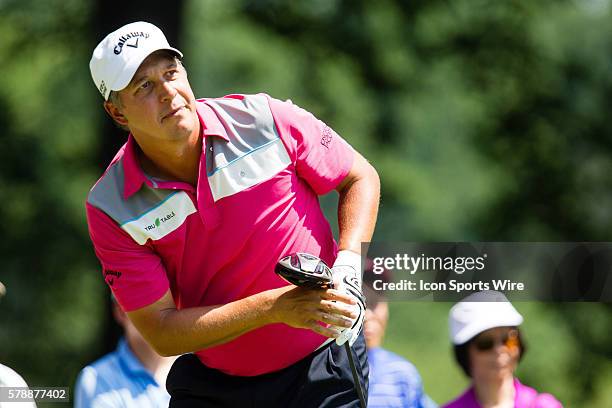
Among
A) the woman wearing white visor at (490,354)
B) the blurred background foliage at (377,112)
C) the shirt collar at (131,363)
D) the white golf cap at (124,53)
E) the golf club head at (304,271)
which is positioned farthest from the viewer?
the blurred background foliage at (377,112)

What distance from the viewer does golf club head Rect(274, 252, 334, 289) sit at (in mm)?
3473

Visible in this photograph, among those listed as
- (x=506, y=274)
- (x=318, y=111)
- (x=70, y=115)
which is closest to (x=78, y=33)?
(x=70, y=115)

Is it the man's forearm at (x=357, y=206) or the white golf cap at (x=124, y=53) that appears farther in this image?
the man's forearm at (x=357, y=206)

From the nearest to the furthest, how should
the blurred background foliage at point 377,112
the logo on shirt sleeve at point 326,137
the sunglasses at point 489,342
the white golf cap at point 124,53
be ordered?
the white golf cap at point 124,53 < the logo on shirt sleeve at point 326,137 < the sunglasses at point 489,342 < the blurred background foliage at point 377,112

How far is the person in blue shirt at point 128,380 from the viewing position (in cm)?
530

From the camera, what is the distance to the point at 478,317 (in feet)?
17.4

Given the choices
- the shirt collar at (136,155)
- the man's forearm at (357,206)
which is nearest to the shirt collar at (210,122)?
the shirt collar at (136,155)

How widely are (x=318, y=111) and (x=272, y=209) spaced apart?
10104 mm

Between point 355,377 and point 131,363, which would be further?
point 131,363

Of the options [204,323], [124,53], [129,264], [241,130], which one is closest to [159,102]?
[124,53]

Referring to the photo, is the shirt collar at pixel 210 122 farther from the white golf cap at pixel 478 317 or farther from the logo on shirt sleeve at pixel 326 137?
the white golf cap at pixel 478 317

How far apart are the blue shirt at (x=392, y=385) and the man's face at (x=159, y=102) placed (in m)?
1.79

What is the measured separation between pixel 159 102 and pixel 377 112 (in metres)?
10.3

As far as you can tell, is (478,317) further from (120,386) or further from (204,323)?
(204,323)
